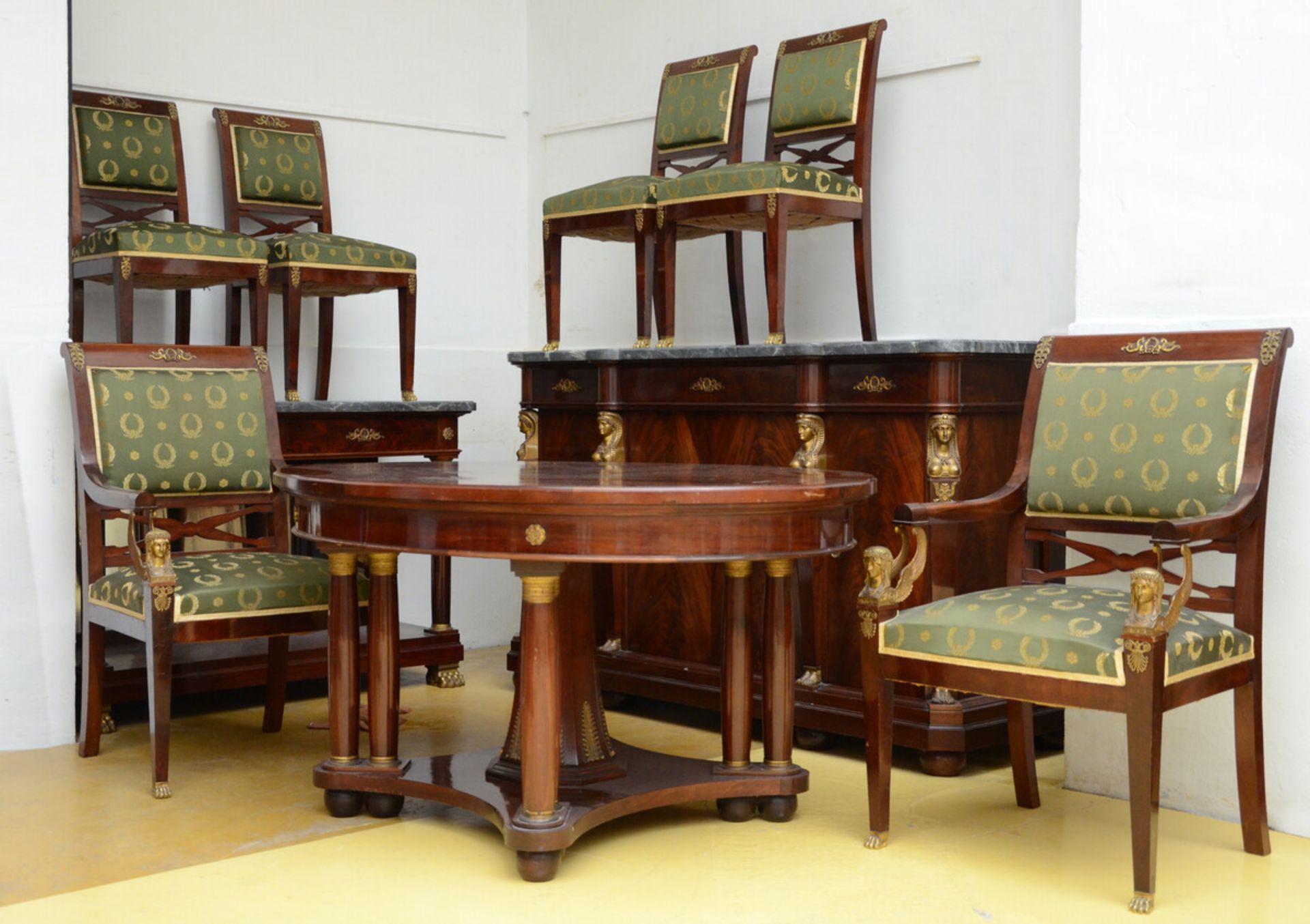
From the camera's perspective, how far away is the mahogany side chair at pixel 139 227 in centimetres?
462

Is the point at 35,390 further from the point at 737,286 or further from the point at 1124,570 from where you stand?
the point at 1124,570

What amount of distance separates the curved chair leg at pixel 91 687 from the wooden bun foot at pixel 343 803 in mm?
884

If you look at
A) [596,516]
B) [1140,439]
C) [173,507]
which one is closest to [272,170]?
[173,507]

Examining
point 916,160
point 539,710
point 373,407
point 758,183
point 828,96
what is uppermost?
point 828,96

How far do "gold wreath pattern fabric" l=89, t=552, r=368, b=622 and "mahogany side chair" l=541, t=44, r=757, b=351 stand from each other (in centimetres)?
145

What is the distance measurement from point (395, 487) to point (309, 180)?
299 cm

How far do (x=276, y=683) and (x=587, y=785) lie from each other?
138 centimetres

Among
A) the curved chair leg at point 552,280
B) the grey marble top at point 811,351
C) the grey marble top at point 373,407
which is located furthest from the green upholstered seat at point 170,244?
the grey marble top at point 811,351

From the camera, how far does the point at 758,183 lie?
4.46 m

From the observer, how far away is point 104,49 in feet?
17.1

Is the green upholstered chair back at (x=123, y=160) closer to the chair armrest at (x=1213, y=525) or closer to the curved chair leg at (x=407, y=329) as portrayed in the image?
the curved chair leg at (x=407, y=329)

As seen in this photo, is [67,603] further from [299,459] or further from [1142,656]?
[1142,656]

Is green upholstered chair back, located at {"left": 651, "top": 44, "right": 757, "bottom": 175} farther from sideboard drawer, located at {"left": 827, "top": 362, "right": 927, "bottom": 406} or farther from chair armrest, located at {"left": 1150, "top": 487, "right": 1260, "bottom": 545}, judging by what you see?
chair armrest, located at {"left": 1150, "top": 487, "right": 1260, "bottom": 545}

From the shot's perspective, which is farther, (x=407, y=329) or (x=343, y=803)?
(x=407, y=329)
